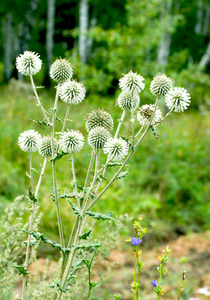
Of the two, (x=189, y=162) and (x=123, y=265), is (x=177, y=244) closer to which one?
(x=123, y=265)

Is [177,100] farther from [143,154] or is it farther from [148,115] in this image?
[143,154]

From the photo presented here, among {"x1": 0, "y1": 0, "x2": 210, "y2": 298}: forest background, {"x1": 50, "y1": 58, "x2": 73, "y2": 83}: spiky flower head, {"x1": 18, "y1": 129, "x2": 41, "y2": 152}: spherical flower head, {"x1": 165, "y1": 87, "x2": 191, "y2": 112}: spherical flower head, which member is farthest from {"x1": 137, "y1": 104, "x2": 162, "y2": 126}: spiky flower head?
{"x1": 0, "y1": 0, "x2": 210, "y2": 298}: forest background

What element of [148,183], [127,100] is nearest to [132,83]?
[127,100]

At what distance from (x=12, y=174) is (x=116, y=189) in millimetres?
1677

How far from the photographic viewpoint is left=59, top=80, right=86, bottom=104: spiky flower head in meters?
1.83

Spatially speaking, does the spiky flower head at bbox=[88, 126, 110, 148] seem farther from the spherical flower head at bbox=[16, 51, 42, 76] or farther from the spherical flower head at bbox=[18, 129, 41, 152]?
the spherical flower head at bbox=[16, 51, 42, 76]

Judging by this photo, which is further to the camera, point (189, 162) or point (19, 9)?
point (19, 9)

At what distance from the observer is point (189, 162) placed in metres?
6.66

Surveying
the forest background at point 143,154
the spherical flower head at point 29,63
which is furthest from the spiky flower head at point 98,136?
the forest background at point 143,154

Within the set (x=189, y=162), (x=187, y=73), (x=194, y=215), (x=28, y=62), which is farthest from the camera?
(x=187, y=73)

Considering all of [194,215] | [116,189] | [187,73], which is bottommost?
[194,215]

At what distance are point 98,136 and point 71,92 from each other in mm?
297

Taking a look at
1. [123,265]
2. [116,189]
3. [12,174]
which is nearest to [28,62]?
[123,265]

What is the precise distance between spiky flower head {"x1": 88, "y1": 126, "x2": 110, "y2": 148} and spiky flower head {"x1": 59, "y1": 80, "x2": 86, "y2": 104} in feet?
0.70
